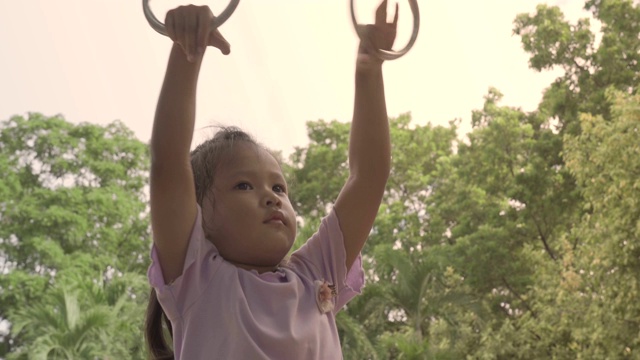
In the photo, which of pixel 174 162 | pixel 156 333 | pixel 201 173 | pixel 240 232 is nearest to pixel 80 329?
pixel 156 333

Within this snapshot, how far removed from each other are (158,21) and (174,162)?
0.25 metres

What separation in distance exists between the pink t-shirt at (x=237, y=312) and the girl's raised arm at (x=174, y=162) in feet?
0.10

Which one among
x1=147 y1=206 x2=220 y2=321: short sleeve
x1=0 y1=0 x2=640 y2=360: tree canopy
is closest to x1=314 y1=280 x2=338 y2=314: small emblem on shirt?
x1=147 y1=206 x2=220 y2=321: short sleeve

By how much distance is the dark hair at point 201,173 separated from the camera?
6.42 feet

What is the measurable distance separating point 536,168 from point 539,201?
58 cm

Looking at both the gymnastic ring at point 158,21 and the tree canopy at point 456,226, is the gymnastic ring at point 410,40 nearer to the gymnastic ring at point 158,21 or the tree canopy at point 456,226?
the gymnastic ring at point 158,21

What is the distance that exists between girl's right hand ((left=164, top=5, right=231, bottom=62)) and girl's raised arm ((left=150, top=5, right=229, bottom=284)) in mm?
31

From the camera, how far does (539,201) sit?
52.7 ft

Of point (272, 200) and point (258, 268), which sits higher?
point (272, 200)

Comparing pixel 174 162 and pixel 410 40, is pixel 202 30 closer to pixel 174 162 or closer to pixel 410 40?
pixel 174 162

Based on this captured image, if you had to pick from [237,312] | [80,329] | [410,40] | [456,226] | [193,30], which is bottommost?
[237,312]

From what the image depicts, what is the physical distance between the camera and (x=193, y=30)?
1.56m

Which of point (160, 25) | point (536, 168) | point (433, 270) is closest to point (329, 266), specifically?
point (160, 25)

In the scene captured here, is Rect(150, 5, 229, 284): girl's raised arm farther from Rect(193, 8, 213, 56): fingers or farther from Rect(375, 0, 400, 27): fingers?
Rect(375, 0, 400, 27): fingers
